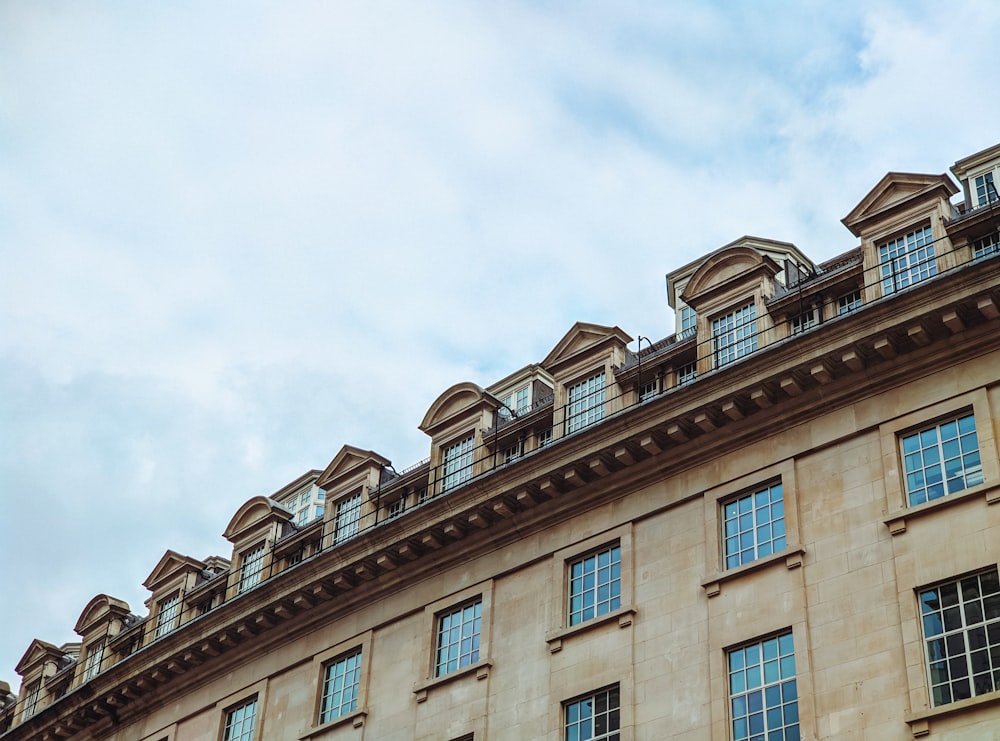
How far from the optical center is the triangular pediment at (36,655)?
2238 inches

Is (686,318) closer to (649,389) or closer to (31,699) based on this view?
(649,389)

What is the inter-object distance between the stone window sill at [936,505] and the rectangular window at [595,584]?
21.7ft

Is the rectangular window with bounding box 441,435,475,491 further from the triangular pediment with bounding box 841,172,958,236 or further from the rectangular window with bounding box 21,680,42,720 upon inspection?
the rectangular window with bounding box 21,680,42,720

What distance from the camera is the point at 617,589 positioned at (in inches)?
1377

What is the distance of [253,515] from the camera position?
155 ft

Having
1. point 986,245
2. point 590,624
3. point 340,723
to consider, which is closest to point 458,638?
point 340,723

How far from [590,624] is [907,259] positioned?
10457 mm

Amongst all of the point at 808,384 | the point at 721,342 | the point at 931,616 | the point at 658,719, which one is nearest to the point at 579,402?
the point at 721,342

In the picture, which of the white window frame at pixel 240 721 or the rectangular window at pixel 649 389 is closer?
the rectangular window at pixel 649 389

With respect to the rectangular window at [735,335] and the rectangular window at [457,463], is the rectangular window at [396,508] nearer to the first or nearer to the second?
the rectangular window at [457,463]

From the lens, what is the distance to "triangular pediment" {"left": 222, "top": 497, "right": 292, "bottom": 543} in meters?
46.6

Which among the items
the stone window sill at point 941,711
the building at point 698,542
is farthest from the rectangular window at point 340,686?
the stone window sill at point 941,711

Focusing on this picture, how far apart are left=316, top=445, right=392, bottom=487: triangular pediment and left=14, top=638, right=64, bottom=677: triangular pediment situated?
17.5 meters

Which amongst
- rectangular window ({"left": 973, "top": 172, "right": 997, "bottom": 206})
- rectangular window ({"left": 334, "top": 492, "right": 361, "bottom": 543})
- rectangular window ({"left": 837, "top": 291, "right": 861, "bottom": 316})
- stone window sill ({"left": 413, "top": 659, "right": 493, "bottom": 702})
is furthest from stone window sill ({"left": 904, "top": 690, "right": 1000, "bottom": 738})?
rectangular window ({"left": 334, "top": 492, "right": 361, "bottom": 543})
